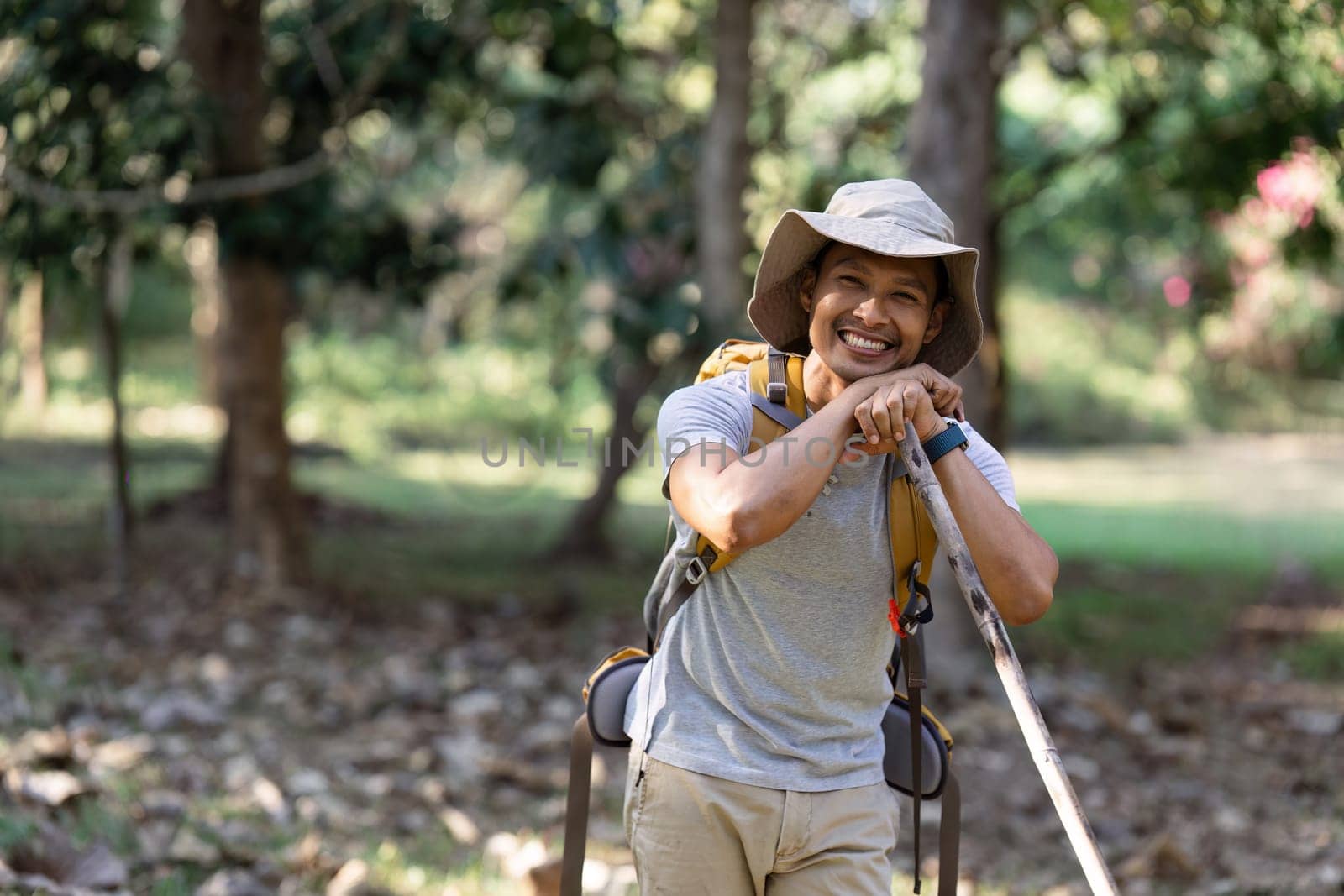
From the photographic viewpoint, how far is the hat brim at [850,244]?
2.25 metres

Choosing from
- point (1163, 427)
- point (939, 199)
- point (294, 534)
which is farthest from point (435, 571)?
point (1163, 427)

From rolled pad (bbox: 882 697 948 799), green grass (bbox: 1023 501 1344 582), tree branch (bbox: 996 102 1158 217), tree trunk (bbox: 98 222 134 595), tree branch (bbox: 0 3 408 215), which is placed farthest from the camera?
green grass (bbox: 1023 501 1344 582)

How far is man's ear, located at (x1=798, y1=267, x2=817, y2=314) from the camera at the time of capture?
8.15 feet

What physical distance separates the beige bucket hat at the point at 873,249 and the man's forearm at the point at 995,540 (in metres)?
0.33

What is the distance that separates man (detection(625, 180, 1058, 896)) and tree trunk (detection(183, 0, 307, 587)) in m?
5.47

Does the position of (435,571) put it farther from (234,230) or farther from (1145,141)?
(1145,141)

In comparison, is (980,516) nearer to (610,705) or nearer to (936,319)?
(936,319)

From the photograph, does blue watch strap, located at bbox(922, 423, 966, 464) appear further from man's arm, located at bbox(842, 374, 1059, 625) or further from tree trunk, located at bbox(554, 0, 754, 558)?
tree trunk, located at bbox(554, 0, 754, 558)

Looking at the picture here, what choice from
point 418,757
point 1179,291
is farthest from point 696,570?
point 1179,291

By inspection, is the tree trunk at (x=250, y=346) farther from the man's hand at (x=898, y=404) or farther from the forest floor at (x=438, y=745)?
the man's hand at (x=898, y=404)

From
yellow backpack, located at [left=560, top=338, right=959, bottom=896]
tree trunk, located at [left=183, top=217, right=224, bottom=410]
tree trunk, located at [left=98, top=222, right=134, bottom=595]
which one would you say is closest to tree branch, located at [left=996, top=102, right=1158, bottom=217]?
tree trunk, located at [left=98, top=222, right=134, bottom=595]

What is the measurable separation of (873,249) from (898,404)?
257mm

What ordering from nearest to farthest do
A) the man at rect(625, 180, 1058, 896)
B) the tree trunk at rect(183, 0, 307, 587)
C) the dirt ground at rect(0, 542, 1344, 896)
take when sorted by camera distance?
the man at rect(625, 180, 1058, 896) < the dirt ground at rect(0, 542, 1344, 896) < the tree trunk at rect(183, 0, 307, 587)

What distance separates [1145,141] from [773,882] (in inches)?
267
